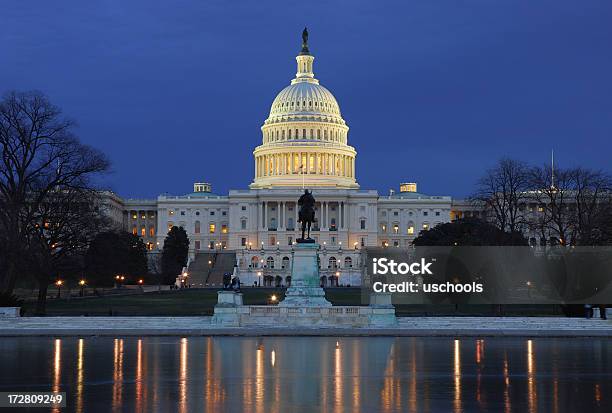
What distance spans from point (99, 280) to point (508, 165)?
131 ft

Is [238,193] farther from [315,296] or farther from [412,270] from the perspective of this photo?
[315,296]

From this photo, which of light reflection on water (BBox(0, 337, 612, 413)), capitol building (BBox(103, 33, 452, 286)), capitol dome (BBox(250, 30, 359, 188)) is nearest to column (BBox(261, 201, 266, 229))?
capitol building (BBox(103, 33, 452, 286))

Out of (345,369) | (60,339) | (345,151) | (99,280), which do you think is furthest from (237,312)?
(345,151)

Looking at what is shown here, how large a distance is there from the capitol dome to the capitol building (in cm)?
17

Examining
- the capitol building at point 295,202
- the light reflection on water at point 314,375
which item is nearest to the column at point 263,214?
the capitol building at point 295,202

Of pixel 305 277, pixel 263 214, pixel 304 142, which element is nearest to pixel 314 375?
pixel 305 277

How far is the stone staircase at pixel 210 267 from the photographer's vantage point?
4832 inches

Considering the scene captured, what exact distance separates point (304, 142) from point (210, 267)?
1589 inches

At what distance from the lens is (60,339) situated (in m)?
39.8

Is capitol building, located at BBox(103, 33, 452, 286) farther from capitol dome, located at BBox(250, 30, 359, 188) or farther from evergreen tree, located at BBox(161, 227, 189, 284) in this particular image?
evergreen tree, located at BBox(161, 227, 189, 284)

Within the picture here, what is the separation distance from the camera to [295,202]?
16212cm

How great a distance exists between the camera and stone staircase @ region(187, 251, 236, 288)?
4832 inches

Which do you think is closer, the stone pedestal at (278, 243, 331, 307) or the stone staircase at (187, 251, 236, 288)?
the stone pedestal at (278, 243, 331, 307)

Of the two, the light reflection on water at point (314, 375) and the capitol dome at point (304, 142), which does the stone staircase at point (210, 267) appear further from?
the light reflection on water at point (314, 375)
